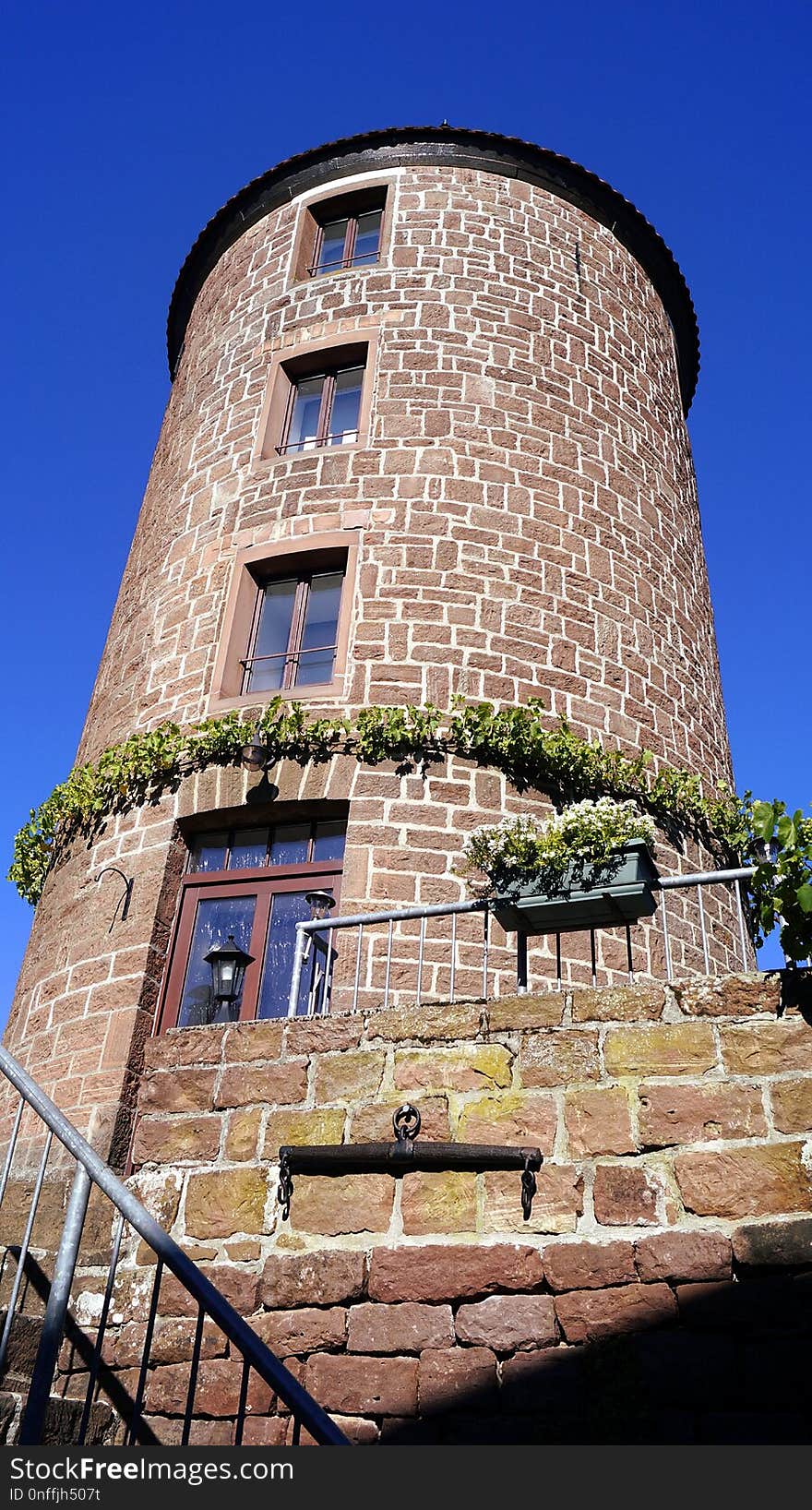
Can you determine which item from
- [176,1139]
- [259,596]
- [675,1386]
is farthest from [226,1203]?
[259,596]

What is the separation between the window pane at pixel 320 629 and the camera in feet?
30.0

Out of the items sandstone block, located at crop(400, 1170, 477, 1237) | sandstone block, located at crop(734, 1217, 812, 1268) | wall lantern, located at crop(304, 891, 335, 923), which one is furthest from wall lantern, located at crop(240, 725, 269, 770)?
sandstone block, located at crop(734, 1217, 812, 1268)

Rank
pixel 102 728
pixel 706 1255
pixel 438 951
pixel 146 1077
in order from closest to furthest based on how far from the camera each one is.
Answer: pixel 706 1255, pixel 146 1077, pixel 438 951, pixel 102 728

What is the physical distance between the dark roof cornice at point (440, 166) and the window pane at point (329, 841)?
25.0 feet

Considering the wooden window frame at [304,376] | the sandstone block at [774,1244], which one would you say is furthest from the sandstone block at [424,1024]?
the wooden window frame at [304,376]

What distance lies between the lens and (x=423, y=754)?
27.0ft

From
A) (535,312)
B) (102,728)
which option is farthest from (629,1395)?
(535,312)

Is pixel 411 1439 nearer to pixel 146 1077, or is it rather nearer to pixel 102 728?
pixel 146 1077

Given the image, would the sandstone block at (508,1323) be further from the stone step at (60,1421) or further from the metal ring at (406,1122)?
the stone step at (60,1421)

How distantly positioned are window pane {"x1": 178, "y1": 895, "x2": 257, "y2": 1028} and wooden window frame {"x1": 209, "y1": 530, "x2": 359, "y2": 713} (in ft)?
5.35

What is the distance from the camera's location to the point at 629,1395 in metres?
4.38

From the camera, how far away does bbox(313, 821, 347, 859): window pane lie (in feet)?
26.6

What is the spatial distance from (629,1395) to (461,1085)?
1.42 m

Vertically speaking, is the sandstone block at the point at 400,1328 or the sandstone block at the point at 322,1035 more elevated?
the sandstone block at the point at 322,1035
